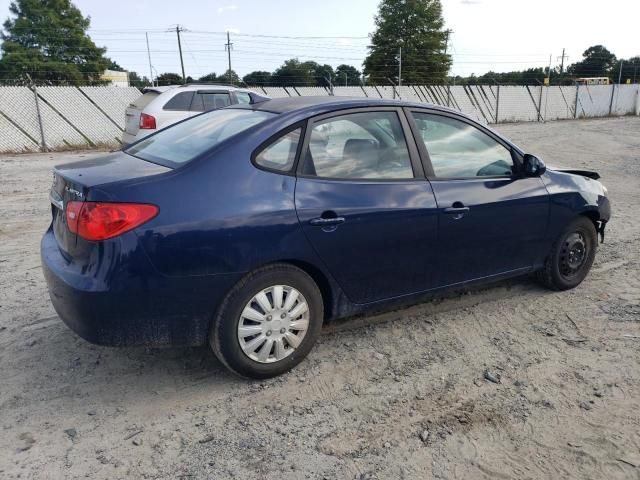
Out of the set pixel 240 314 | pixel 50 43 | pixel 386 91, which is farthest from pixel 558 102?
pixel 50 43

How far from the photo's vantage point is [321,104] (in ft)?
11.3

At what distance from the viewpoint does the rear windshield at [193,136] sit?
3182 mm

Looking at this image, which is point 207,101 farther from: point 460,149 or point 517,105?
point 517,105

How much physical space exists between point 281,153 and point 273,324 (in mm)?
998

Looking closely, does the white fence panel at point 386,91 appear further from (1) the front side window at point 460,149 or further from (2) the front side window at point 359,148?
(2) the front side window at point 359,148

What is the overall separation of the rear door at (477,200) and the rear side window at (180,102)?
8268 millimetres

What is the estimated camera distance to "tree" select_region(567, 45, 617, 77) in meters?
54.3

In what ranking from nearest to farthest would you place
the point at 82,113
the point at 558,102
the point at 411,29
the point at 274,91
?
the point at 82,113
the point at 274,91
the point at 558,102
the point at 411,29

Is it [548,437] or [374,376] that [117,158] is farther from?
[548,437]

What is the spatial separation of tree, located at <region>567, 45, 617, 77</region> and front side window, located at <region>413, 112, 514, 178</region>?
52869 millimetres

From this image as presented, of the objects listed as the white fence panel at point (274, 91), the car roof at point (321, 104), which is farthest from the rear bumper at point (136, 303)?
the white fence panel at point (274, 91)

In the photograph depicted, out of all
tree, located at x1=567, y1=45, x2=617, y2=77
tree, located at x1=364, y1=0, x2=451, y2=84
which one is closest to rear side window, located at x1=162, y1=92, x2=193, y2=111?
tree, located at x1=364, y1=0, x2=451, y2=84

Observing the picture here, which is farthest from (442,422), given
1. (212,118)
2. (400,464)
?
(212,118)

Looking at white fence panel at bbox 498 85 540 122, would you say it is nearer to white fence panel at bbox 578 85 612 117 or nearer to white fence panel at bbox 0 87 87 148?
white fence panel at bbox 578 85 612 117
